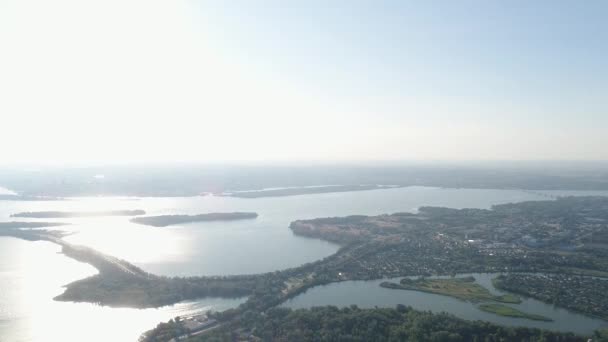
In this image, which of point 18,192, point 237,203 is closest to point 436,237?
point 237,203

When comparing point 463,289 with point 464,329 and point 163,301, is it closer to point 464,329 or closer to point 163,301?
point 464,329

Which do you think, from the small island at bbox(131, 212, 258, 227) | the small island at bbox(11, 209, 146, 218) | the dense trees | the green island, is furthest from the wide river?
the green island

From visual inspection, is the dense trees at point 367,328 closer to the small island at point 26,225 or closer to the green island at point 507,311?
the green island at point 507,311

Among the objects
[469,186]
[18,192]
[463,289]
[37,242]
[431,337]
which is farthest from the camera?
[469,186]

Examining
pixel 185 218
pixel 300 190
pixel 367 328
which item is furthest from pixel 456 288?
pixel 300 190

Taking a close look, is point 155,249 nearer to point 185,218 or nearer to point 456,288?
point 185,218
